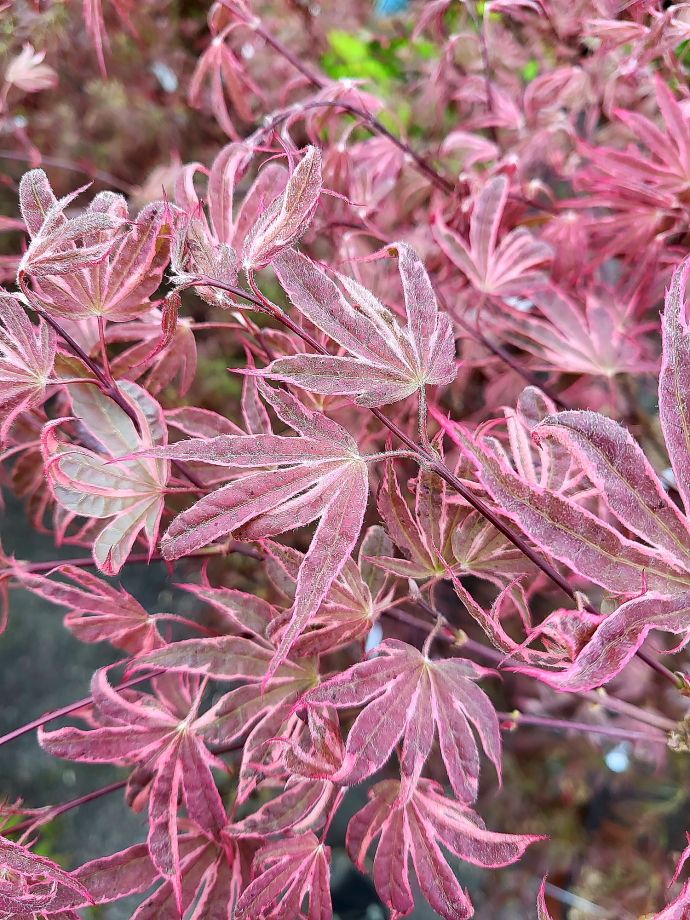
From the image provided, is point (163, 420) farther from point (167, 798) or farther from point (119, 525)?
point (167, 798)

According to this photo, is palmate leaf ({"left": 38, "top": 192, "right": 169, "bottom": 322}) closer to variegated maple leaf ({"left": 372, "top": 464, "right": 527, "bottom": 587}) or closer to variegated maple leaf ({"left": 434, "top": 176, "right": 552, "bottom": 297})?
variegated maple leaf ({"left": 372, "top": 464, "right": 527, "bottom": 587})

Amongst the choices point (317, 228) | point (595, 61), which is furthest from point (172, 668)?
point (595, 61)

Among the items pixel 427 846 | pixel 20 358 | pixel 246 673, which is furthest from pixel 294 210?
pixel 427 846

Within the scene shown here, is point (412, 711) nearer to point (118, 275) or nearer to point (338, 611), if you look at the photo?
point (338, 611)

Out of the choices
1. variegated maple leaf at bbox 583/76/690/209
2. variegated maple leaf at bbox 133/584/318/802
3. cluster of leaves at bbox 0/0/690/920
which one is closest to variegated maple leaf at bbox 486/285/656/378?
cluster of leaves at bbox 0/0/690/920

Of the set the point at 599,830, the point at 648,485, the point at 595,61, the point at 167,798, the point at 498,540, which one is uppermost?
the point at 595,61
